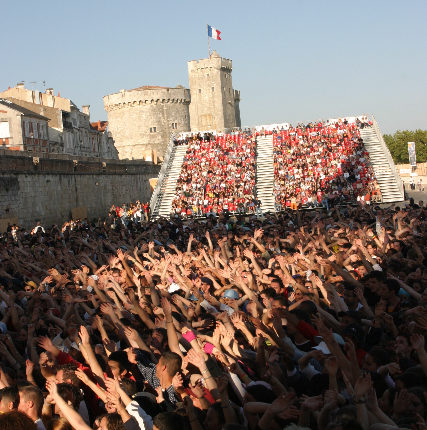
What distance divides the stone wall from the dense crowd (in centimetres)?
2283

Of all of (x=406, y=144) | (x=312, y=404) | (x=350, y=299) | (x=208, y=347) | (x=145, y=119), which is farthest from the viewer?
(x=406, y=144)

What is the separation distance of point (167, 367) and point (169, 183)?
3985cm

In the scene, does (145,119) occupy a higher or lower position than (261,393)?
higher

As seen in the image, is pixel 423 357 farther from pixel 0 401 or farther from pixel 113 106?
pixel 113 106

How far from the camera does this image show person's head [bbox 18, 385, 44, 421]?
4.98 meters

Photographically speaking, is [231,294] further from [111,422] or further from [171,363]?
[111,422]

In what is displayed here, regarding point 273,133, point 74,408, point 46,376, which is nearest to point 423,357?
point 74,408

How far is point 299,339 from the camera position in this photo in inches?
255

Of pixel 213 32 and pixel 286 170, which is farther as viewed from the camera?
pixel 213 32

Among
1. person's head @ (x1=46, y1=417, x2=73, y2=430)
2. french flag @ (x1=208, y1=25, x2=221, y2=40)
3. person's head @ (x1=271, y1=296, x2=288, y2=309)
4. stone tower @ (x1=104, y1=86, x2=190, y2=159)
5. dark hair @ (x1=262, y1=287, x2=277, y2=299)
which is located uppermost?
french flag @ (x1=208, y1=25, x2=221, y2=40)

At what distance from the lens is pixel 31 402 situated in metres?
5.01

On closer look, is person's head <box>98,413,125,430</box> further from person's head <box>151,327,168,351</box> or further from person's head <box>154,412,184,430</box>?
person's head <box>151,327,168,351</box>

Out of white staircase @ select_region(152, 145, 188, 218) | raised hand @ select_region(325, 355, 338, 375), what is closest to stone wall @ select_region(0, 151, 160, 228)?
white staircase @ select_region(152, 145, 188, 218)

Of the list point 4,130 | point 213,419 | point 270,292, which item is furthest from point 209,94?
point 213,419
